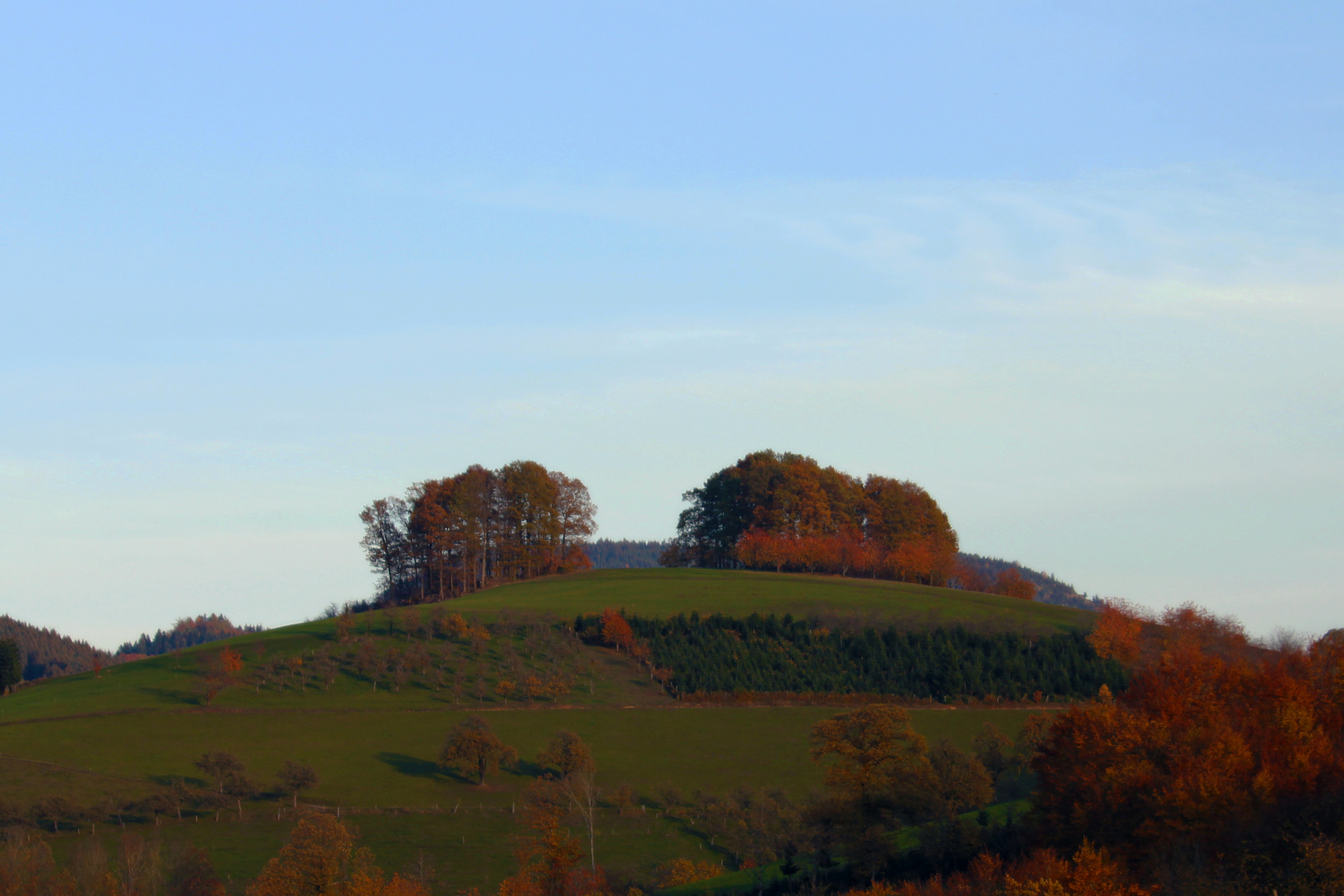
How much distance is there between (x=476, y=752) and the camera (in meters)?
88.2

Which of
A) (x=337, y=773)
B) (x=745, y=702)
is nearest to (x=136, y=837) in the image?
(x=337, y=773)

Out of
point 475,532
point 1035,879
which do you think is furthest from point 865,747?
point 475,532

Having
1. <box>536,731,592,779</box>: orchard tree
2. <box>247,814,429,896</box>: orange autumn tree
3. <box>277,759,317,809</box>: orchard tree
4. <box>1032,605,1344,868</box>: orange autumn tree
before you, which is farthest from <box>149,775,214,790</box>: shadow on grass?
<box>1032,605,1344,868</box>: orange autumn tree

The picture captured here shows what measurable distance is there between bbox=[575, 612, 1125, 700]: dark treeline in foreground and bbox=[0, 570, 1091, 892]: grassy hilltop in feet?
13.7

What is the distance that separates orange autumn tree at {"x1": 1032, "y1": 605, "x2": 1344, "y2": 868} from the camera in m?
56.5

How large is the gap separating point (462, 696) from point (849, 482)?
95.4 meters

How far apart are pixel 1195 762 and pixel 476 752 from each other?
50.9 m

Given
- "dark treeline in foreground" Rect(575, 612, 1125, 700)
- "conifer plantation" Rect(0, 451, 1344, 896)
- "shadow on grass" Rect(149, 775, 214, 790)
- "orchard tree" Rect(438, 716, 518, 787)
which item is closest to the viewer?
"conifer plantation" Rect(0, 451, 1344, 896)

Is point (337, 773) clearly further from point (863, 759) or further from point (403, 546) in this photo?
point (403, 546)

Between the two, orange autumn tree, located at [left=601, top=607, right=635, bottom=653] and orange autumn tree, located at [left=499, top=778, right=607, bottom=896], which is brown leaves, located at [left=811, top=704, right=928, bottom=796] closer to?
orange autumn tree, located at [left=499, top=778, right=607, bottom=896]

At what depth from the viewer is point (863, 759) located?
230ft

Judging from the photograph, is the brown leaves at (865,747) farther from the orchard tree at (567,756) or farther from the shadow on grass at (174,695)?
the shadow on grass at (174,695)

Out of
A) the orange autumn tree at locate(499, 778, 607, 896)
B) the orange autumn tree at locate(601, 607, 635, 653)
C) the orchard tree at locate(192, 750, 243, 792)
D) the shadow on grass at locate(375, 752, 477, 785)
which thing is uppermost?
the orange autumn tree at locate(601, 607, 635, 653)

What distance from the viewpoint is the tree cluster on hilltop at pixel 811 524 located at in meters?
168
